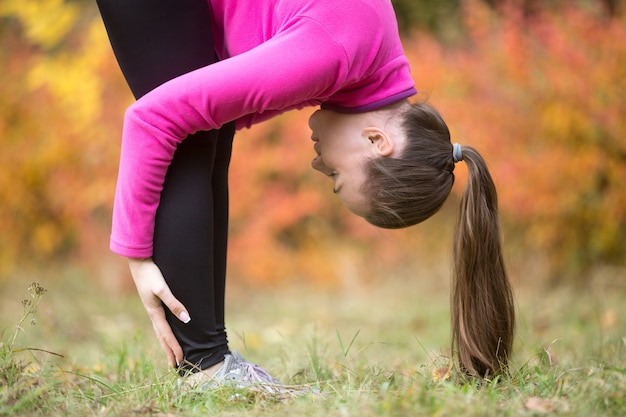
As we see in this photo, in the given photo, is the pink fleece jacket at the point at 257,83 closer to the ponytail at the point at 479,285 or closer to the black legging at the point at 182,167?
the black legging at the point at 182,167

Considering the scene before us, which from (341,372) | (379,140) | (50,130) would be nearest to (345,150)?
(379,140)

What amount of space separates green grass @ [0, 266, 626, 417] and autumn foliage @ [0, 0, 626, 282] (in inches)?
30.3

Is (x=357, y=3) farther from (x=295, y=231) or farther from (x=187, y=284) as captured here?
(x=295, y=231)

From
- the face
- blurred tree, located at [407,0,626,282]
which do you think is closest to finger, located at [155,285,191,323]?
the face

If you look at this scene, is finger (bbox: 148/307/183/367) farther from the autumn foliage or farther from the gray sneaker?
the autumn foliage

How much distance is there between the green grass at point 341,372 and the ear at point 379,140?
0.50 meters

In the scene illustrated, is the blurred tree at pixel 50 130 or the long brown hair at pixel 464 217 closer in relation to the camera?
the long brown hair at pixel 464 217

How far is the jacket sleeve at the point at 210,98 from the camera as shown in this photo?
4.99ft

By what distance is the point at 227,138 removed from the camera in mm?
1978

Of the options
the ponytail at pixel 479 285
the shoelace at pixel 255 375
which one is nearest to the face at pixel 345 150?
the ponytail at pixel 479 285

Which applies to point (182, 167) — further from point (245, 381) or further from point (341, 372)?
point (341, 372)

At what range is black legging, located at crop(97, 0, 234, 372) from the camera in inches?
65.0

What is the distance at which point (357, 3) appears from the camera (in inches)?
63.2

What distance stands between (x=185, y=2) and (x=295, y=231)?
5.20m
